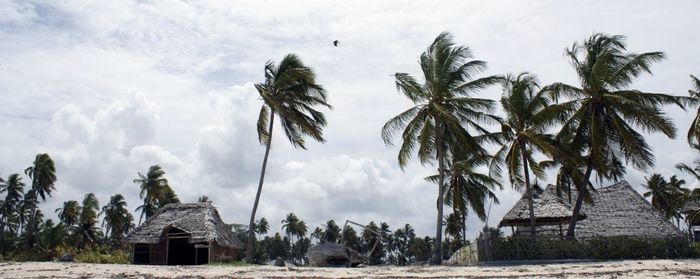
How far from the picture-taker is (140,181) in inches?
2078

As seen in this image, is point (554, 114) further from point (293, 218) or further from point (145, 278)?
point (293, 218)

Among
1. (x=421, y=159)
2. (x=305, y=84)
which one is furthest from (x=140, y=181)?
(x=421, y=159)

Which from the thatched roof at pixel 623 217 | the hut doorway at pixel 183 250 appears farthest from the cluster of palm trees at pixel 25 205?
the thatched roof at pixel 623 217

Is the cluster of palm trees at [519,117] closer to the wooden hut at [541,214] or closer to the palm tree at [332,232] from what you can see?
the wooden hut at [541,214]

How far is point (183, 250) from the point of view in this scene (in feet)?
107

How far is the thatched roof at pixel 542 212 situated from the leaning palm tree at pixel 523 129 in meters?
2.58

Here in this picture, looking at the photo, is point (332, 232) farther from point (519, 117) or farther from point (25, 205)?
point (519, 117)

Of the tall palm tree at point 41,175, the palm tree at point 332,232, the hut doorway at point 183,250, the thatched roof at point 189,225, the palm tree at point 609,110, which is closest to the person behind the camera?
the palm tree at point 609,110

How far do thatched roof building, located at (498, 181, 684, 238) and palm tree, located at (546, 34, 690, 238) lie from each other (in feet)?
Answer: 13.4

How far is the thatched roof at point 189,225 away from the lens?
96.6 ft

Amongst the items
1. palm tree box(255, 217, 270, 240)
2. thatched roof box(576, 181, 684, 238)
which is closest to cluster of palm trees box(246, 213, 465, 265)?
palm tree box(255, 217, 270, 240)

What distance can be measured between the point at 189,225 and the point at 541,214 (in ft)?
56.7

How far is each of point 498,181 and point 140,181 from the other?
116ft

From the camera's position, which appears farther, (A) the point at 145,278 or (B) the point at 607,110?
(B) the point at 607,110
